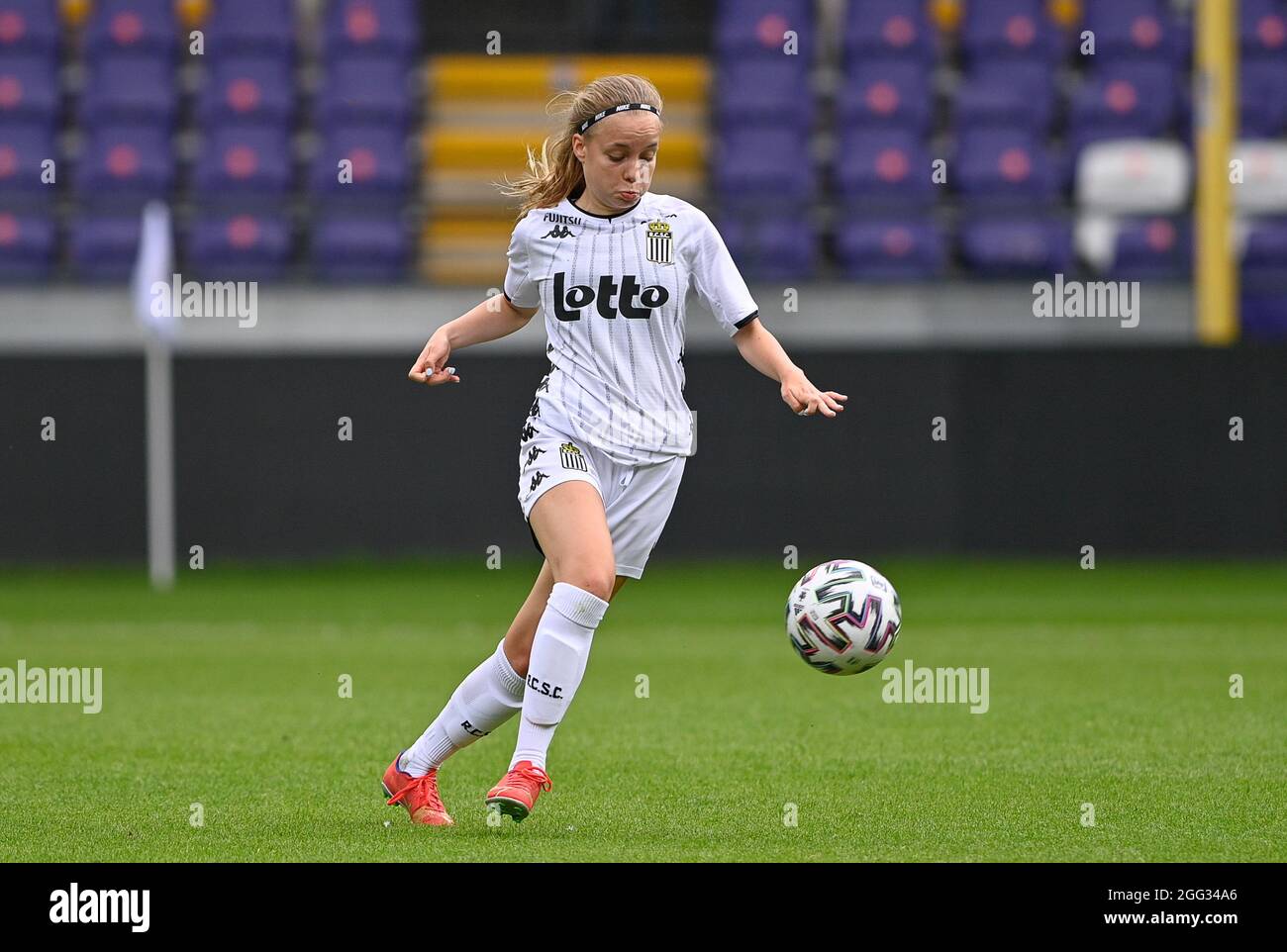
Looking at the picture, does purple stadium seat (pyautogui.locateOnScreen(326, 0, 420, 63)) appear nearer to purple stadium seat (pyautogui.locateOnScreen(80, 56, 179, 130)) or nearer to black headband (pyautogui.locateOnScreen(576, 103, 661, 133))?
purple stadium seat (pyautogui.locateOnScreen(80, 56, 179, 130))

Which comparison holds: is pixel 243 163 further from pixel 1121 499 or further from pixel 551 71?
pixel 1121 499

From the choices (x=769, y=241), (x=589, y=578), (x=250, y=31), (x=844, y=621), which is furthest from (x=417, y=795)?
(x=250, y=31)

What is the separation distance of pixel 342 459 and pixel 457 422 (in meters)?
1.03

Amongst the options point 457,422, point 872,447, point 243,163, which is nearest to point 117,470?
point 457,422

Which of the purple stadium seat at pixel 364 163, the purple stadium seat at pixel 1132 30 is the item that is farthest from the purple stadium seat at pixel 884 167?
the purple stadium seat at pixel 364 163

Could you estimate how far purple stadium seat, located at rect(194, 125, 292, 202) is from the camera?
67.5ft

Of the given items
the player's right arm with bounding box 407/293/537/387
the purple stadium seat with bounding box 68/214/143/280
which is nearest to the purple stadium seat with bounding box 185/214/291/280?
the purple stadium seat with bounding box 68/214/143/280

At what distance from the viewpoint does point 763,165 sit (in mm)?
20969

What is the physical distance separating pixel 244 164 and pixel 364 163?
1.20 metres

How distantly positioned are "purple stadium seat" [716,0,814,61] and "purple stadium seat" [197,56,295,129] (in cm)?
469

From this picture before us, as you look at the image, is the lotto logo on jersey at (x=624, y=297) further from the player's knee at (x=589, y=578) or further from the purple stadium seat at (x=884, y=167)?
the purple stadium seat at (x=884, y=167)

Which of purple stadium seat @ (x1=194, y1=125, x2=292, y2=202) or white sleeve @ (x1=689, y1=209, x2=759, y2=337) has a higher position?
purple stadium seat @ (x1=194, y1=125, x2=292, y2=202)

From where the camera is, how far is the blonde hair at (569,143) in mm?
6324

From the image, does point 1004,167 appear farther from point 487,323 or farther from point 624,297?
point 624,297
